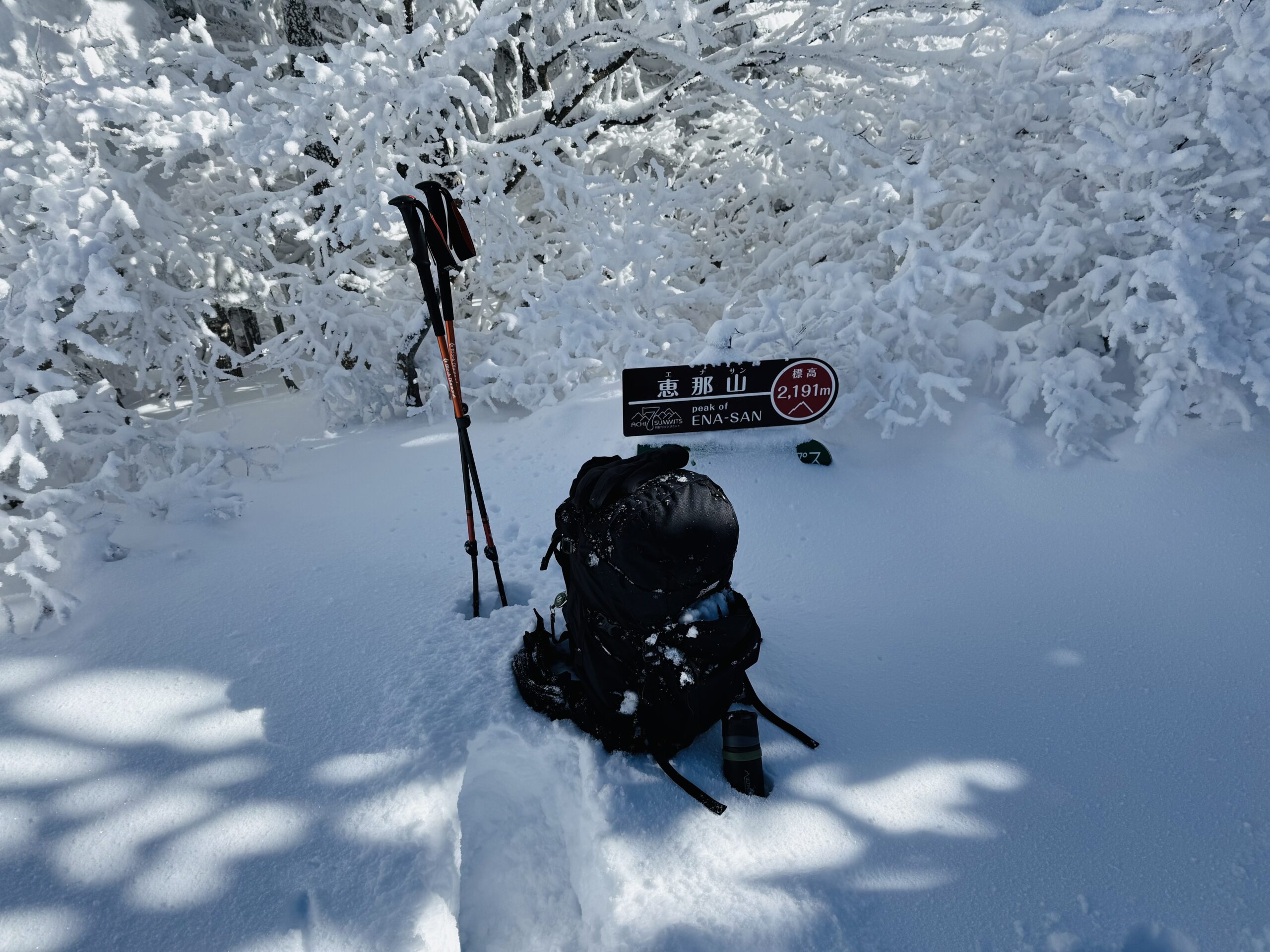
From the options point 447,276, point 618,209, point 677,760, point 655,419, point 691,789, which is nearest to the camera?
point 691,789

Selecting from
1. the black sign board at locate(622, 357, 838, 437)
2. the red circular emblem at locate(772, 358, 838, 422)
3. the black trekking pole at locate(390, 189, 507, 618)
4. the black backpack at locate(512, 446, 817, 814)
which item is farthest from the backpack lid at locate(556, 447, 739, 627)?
the red circular emblem at locate(772, 358, 838, 422)

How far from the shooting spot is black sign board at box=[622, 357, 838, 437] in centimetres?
452

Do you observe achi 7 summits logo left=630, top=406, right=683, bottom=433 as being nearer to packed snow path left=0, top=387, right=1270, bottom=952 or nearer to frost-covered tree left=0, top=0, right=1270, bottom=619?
frost-covered tree left=0, top=0, right=1270, bottom=619

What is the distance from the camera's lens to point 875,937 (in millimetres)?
1902

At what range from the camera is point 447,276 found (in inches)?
123

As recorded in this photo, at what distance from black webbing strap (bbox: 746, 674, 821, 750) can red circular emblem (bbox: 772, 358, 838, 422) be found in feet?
8.31

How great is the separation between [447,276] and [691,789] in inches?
→ 103

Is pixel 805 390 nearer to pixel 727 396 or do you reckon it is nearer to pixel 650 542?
pixel 727 396

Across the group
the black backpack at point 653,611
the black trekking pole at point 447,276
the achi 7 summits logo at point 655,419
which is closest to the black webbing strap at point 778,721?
the black backpack at point 653,611

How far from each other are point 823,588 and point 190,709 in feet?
10.6

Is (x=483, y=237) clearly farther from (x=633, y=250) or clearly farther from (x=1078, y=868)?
(x=1078, y=868)

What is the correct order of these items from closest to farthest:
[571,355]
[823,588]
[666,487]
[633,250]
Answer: [666,487] → [823,588] → [633,250] → [571,355]

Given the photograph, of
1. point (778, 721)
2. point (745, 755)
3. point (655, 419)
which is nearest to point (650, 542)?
point (745, 755)

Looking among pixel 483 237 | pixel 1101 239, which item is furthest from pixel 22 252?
pixel 1101 239
